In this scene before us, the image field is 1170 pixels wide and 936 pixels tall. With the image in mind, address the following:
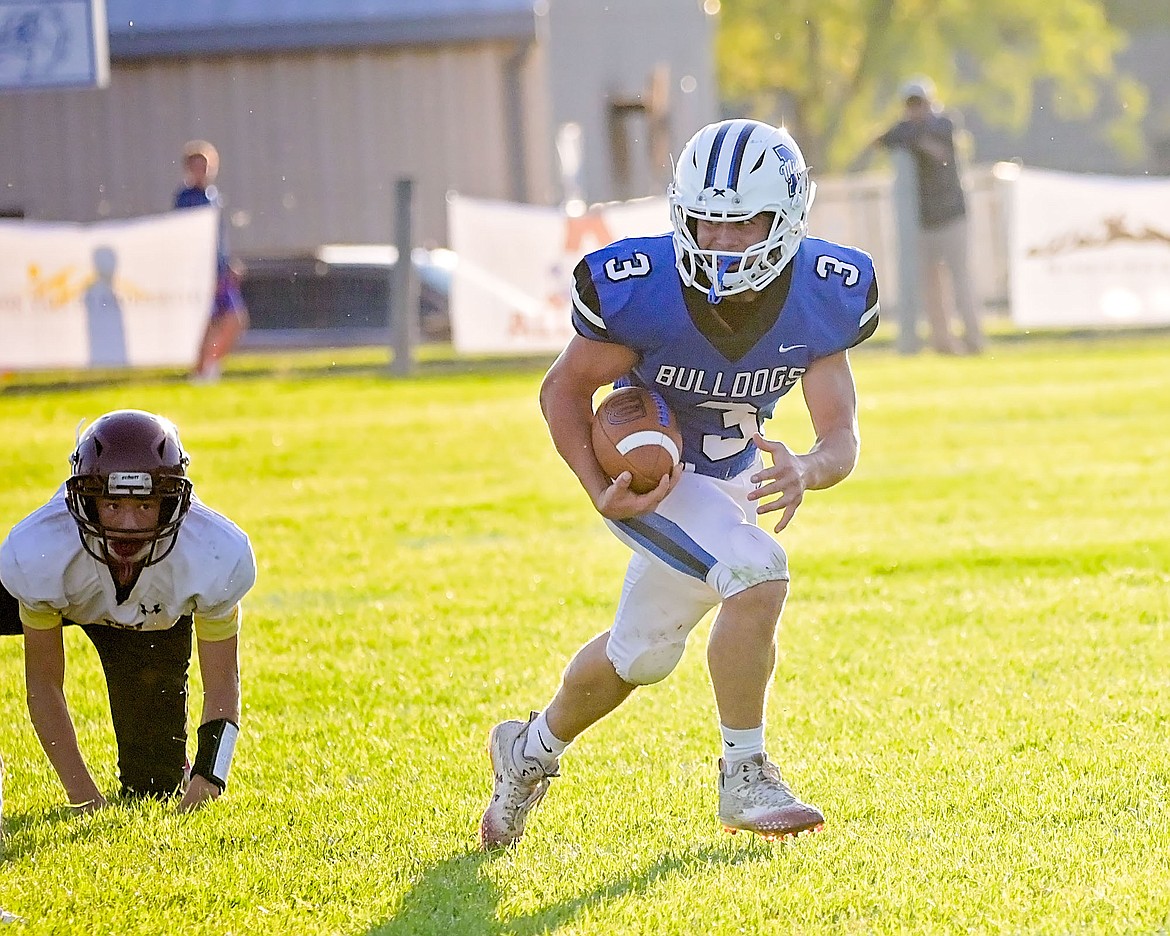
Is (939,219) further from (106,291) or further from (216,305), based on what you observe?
(106,291)

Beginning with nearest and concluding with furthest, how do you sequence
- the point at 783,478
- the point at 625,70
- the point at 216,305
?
the point at 783,478
the point at 216,305
the point at 625,70

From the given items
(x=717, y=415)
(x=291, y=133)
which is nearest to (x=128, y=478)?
(x=717, y=415)

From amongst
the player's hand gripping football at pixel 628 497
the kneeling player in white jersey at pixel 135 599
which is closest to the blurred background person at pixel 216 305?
the kneeling player in white jersey at pixel 135 599

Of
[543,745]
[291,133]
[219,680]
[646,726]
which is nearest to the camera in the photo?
[543,745]

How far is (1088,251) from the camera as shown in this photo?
13.7 meters

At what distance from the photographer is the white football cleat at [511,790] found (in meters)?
3.69

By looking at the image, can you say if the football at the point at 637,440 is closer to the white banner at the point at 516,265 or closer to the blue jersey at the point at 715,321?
the blue jersey at the point at 715,321

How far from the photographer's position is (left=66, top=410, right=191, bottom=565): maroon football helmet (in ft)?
12.2

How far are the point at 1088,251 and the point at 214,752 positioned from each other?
10.9 metres

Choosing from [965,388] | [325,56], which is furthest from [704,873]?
[325,56]

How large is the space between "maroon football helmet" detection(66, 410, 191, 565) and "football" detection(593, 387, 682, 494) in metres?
0.85

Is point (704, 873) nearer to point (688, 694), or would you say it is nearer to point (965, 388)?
point (688, 694)

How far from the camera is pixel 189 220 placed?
42.6ft

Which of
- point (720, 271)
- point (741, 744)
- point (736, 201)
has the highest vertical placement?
point (736, 201)
